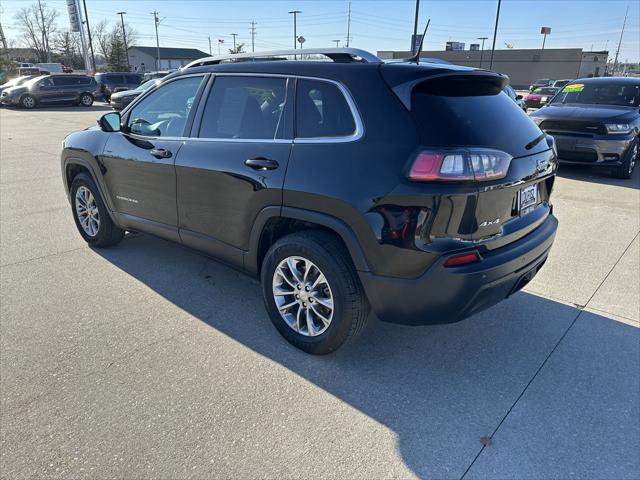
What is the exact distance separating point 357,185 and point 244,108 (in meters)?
1.22

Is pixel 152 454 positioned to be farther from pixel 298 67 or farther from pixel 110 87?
pixel 110 87

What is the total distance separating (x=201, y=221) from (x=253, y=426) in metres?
1.66

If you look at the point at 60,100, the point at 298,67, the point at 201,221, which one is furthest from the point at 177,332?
the point at 60,100

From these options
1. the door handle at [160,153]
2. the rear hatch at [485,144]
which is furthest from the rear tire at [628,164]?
the door handle at [160,153]

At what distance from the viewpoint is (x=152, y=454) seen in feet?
7.50

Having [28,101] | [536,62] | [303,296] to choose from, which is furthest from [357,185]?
[536,62]

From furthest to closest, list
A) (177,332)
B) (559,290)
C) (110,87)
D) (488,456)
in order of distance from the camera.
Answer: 1. (110,87)
2. (559,290)
3. (177,332)
4. (488,456)

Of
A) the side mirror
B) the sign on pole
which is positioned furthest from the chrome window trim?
the sign on pole

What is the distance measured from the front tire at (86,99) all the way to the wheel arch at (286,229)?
26106 mm

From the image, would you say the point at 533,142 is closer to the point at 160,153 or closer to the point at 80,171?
the point at 160,153

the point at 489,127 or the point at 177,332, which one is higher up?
the point at 489,127

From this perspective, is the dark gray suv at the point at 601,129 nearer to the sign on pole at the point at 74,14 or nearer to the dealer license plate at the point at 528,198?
the dealer license plate at the point at 528,198

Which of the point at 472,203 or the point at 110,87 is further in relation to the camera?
the point at 110,87

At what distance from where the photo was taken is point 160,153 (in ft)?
12.4
